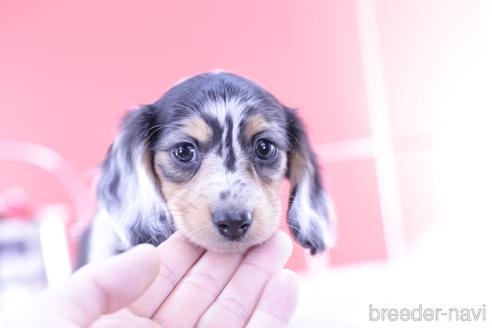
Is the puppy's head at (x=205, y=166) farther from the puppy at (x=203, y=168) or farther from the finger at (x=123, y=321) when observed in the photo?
the finger at (x=123, y=321)

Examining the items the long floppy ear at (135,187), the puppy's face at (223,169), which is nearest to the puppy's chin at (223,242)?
the puppy's face at (223,169)

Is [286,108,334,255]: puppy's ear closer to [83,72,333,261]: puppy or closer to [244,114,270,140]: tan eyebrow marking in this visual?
[83,72,333,261]: puppy

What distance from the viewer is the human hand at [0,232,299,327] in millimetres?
645

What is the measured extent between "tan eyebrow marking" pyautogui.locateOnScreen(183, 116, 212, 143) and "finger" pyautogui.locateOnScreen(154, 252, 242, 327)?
0.26m

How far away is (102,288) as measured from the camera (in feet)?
2.13

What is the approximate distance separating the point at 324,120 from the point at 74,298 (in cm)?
218

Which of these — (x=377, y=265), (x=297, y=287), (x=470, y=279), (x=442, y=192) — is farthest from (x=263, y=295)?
(x=442, y=192)

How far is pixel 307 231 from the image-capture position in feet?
3.78

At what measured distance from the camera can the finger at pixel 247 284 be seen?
0.91 metres

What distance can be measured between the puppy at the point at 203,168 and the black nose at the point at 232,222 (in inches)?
1.5

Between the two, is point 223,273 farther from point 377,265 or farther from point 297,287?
point 377,265

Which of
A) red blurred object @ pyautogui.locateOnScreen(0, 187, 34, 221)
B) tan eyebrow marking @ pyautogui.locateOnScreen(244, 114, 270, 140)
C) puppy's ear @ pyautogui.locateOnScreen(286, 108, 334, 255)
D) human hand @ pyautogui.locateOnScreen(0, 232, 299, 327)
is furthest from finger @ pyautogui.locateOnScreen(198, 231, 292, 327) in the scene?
red blurred object @ pyautogui.locateOnScreen(0, 187, 34, 221)

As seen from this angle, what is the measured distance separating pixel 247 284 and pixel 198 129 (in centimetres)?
35

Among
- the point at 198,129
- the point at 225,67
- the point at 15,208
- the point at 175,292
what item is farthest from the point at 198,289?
the point at 15,208
